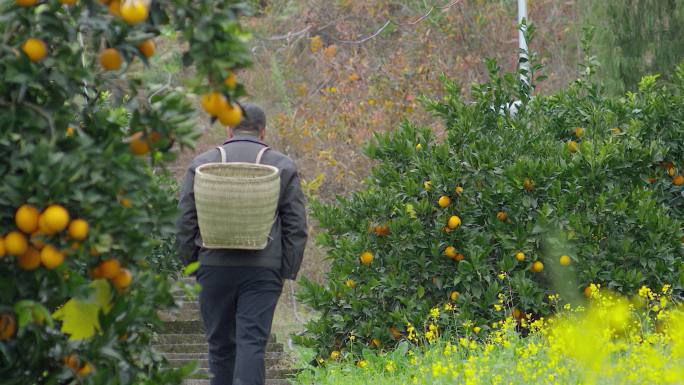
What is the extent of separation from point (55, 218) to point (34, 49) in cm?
42

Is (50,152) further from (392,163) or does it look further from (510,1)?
(510,1)

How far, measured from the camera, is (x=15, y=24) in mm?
2660

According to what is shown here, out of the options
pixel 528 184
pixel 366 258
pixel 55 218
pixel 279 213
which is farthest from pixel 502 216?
pixel 55 218

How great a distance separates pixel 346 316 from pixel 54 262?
191 inches

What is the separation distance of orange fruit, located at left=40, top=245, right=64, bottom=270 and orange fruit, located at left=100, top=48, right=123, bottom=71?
1.54 feet

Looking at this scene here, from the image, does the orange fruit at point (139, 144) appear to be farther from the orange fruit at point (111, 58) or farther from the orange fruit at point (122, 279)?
the orange fruit at point (122, 279)

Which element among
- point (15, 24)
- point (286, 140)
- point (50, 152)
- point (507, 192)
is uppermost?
point (15, 24)

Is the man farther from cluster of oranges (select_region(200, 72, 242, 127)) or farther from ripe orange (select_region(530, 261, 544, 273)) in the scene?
cluster of oranges (select_region(200, 72, 242, 127))

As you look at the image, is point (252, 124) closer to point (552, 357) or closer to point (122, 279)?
point (552, 357)

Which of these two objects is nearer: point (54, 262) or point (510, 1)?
point (54, 262)

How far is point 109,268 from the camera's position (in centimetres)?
269

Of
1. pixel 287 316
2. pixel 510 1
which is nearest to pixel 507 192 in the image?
pixel 287 316

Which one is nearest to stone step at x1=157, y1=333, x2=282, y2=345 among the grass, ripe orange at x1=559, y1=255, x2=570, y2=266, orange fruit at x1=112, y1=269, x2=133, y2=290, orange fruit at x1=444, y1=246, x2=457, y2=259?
Answer: the grass

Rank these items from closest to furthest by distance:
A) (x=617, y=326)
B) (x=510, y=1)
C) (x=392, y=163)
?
(x=617, y=326) → (x=392, y=163) → (x=510, y=1)
